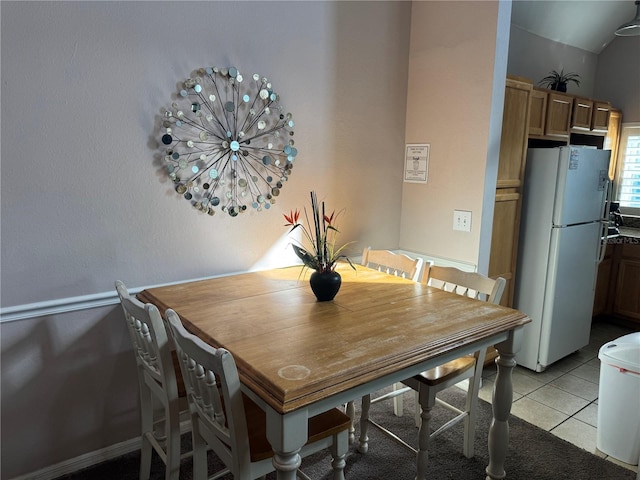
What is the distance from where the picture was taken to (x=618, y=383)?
2.16 m

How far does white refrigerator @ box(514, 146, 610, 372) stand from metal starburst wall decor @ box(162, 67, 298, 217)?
1.74 meters

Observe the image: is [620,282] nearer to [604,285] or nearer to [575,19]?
[604,285]

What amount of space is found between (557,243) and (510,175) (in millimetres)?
566

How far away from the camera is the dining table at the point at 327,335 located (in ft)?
3.98

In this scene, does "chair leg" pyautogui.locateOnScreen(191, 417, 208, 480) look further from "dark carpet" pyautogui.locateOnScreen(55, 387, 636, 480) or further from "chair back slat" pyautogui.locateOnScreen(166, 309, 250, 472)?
"dark carpet" pyautogui.locateOnScreen(55, 387, 636, 480)

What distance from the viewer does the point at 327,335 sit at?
5.05 ft

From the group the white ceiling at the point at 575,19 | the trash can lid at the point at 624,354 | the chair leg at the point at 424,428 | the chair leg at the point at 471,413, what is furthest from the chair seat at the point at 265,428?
the white ceiling at the point at 575,19

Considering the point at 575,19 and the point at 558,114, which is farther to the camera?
the point at 575,19

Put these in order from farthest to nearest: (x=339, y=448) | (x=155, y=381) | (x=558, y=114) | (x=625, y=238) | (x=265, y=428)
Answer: (x=625, y=238) < (x=558, y=114) < (x=155, y=381) < (x=339, y=448) < (x=265, y=428)

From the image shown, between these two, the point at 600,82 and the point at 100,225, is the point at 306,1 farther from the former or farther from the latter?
the point at 600,82

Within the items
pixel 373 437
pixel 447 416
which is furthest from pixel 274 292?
pixel 447 416

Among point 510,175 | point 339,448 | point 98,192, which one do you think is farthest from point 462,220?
point 98,192

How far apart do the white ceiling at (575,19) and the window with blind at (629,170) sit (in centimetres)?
96

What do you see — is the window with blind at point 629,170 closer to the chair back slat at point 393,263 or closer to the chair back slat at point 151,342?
the chair back slat at point 393,263
